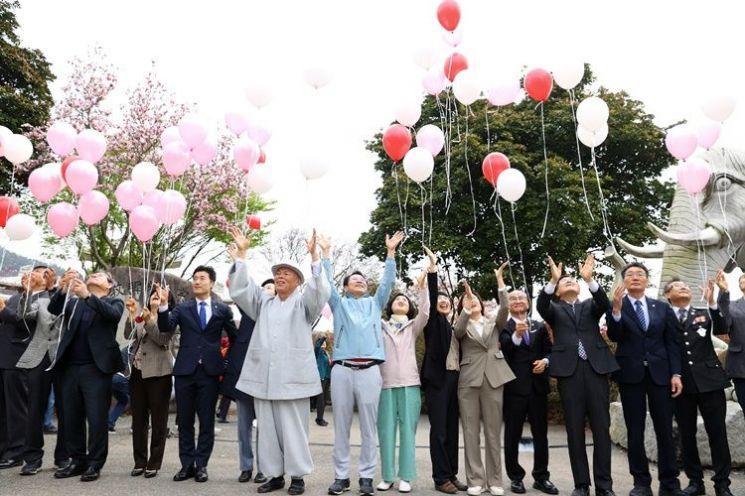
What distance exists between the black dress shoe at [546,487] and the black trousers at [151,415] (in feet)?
10.6

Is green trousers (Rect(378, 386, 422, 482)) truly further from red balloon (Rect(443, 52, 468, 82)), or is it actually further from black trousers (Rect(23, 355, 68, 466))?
red balloon (Rect(443, 52, 468, 82))

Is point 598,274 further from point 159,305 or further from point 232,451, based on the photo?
point 159,305

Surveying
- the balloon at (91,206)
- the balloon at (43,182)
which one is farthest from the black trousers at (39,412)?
the balloon at (43,182)

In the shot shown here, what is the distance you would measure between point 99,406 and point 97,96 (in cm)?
1313

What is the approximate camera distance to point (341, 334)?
5.36m

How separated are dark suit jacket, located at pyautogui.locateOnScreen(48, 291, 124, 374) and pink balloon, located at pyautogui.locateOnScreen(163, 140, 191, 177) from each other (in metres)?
1.66

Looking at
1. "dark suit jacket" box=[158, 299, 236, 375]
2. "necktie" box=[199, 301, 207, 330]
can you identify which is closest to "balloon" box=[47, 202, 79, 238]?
"dark suit jacket" box=[158, 299, 236, 375]

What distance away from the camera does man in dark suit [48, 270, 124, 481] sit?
Answer: 216 inches

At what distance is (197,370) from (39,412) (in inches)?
60.7

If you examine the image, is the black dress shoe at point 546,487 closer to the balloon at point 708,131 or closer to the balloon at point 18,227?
the balloon at point 708,131

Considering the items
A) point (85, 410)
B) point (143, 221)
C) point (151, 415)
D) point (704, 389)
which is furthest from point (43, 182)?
point (704, 389)

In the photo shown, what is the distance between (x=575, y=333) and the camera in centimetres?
527

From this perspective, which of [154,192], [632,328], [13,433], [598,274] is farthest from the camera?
[598,274]

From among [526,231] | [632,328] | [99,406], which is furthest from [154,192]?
[526,231]
